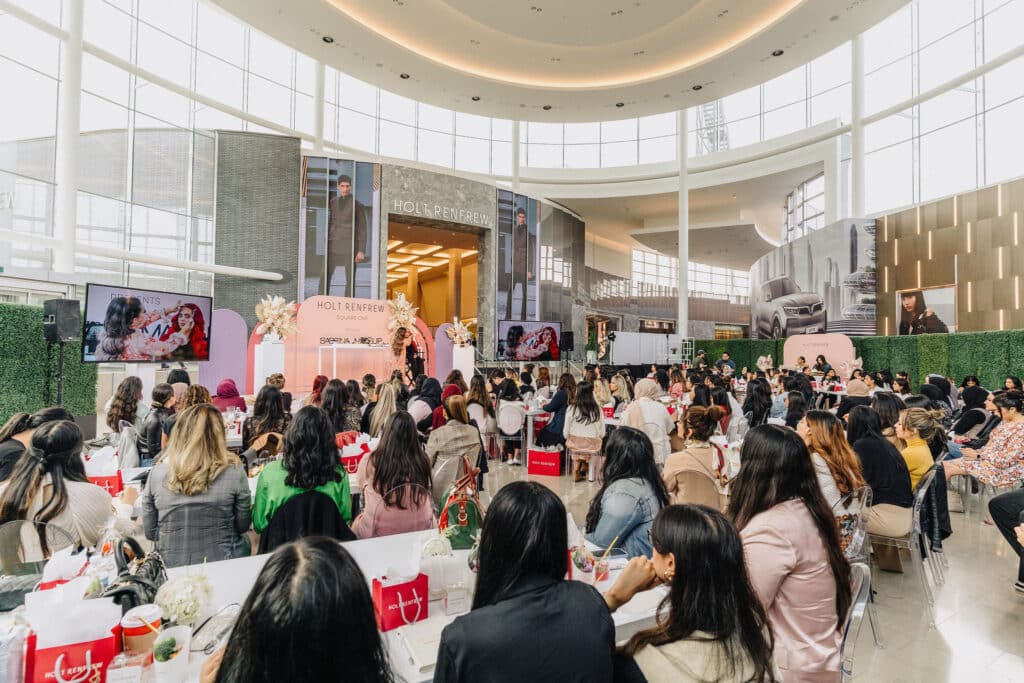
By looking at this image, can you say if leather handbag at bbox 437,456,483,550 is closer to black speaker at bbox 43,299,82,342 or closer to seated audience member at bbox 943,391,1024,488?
seated audience member at bbox 943,391,1024,488

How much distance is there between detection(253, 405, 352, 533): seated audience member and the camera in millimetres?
2695

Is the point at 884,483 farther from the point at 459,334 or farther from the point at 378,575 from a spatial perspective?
the point at 459,334

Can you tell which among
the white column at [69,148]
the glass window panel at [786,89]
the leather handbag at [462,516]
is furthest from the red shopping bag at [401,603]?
the glass window panel at [786,89]

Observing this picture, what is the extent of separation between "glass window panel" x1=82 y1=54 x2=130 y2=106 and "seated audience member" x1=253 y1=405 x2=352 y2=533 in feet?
40.3

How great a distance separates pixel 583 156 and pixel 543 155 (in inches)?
67.8

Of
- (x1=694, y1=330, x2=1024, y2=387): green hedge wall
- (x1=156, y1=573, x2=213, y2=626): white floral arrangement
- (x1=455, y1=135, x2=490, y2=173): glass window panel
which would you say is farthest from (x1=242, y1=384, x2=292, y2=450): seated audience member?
(x1=455, y1=135, x2=490, y2=173): glass window panel

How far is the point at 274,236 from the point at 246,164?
1902mm

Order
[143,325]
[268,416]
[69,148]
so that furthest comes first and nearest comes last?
[143,325] < [69,148] < [268,416]

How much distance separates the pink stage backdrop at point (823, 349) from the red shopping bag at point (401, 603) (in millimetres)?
14672

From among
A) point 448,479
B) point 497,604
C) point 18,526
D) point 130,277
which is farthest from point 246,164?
point 497,604

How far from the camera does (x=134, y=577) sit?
170 cm

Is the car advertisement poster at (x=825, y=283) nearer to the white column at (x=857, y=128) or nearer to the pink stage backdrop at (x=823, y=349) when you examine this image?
the pink stage backdrop at (x=823, y=349)

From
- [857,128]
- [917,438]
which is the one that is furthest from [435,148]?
[917,438]

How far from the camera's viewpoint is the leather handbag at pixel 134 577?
1655mm
